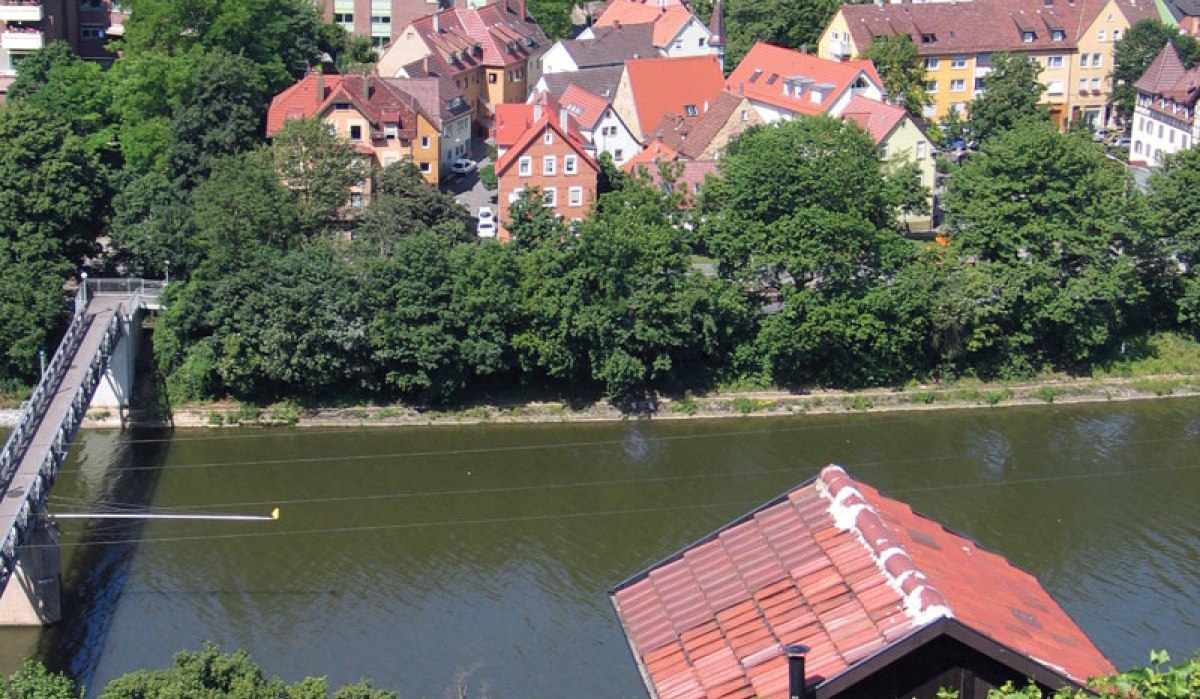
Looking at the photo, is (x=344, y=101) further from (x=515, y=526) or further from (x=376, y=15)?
(x=515, y=526)

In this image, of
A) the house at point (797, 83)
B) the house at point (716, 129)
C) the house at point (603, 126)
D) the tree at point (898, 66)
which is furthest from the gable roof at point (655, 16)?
Answer: the house at point (716, 129)

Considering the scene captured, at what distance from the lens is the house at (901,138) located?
163 feet

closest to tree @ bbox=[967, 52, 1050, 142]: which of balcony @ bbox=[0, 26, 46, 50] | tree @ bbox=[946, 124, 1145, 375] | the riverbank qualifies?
tree @ bbox=[946, 124, 1145, 375]

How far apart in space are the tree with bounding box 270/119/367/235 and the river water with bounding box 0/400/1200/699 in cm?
732

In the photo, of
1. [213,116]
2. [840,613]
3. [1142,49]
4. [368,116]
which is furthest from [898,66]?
[840,613]

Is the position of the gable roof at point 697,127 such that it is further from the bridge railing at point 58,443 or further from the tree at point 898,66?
the bridge railing at point 58,443

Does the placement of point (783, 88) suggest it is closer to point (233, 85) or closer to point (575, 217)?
point (575, 217)

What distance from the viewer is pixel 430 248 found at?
131ft

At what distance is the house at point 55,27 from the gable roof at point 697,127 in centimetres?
1840

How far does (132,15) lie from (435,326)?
19.6 meters

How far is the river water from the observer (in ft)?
96.2

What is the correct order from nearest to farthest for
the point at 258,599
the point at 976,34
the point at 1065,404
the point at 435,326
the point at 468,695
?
the point at 468,695
the point at 258,599
the point at 435,326
the point at 1065,404
the point at 976,34

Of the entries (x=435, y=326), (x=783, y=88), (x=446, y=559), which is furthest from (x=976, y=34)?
(x=446, y=559)

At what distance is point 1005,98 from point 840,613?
43.5 meters
